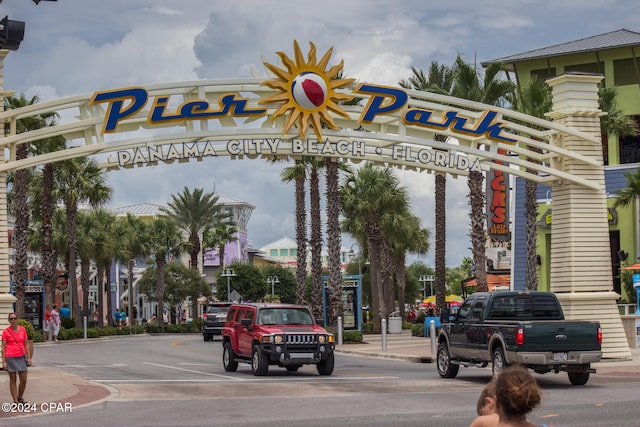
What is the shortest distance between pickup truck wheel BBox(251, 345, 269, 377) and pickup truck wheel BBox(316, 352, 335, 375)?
1.30m

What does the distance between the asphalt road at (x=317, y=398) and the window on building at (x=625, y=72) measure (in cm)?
2813

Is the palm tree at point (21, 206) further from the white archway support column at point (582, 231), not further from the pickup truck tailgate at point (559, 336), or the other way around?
the pickup truck tailgate at point (559, 336)

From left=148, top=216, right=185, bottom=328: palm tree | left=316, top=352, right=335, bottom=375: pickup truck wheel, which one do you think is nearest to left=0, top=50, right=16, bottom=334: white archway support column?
left=316, top=352, right=335, bottom=375: pickup truck wheel

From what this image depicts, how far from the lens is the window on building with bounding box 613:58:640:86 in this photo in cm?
5291

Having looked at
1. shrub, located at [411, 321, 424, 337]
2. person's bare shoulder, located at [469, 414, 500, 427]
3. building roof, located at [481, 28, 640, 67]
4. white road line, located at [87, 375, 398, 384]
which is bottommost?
shrub, located at [411, 321, 424, 337]

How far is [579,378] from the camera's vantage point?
22.2 m

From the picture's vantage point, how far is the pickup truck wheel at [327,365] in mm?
25688

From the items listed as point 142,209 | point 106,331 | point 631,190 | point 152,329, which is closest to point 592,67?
point 631,190

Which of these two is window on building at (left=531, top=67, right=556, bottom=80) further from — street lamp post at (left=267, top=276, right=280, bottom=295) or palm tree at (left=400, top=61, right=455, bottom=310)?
street lamp post at (left=267, top=276, right=280, bottom=295)

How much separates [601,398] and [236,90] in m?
13.4

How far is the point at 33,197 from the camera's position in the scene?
64.8 meters

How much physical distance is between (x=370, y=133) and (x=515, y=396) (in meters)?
23.3

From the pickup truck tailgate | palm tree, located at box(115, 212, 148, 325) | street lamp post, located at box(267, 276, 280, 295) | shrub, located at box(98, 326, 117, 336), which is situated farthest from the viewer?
street lamp post, located at box(267, 276, 280, 295)

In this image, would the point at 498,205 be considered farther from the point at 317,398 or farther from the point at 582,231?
the point at 317,398
